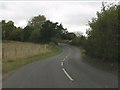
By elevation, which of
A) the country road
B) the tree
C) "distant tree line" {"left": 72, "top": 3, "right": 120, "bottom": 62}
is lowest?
the country road

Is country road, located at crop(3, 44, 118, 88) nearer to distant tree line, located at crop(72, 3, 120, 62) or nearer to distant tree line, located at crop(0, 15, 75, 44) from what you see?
distant tree line, located at crop(72, 3, 120, 62)

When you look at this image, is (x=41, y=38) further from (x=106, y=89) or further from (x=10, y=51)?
(x=106, y=89)

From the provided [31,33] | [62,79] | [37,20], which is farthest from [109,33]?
[37,20]

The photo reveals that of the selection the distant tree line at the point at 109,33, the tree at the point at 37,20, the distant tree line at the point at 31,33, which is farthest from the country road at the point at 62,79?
the tree at the point at 37,20

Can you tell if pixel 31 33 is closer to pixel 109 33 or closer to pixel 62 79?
pixel 109 33

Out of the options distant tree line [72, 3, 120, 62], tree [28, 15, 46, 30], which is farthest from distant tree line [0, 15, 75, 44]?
distant tree line [72, 3, 120, 62]

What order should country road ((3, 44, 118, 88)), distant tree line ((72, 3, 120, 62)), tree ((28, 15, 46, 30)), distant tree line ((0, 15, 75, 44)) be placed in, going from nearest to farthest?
country road ((3, 44, 118, 88)) → distant tree line ((72, 3, 120, 62)) → distant tree line ((0, 15, 75, 44)) → tree ((28, 15, 46, 30))

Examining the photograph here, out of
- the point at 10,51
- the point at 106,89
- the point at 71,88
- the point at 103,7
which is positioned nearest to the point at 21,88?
the point at 71,88

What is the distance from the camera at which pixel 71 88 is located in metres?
14.0

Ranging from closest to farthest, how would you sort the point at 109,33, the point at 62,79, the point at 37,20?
the point at 62,79 → the point at 109,33 → the point at 37,20

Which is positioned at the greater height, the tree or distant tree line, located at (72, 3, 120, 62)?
the tree

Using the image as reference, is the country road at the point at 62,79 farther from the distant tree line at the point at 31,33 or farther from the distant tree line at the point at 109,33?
the distant tree line at the point at 31,33

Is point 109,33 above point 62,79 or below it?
above

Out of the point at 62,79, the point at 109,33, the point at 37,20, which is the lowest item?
the point at 62,79
